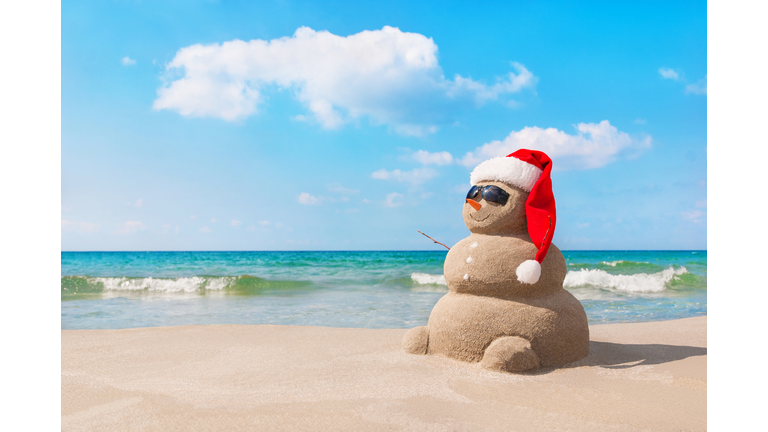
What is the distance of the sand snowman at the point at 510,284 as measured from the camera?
4.43 metres

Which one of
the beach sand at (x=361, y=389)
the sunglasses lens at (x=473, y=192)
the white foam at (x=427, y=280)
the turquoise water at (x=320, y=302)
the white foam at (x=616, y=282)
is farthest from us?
the white foam at (x=427, y=280)

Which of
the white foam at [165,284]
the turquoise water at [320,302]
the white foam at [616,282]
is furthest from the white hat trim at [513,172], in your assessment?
the white foam at [165,284]

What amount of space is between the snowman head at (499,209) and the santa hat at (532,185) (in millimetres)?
70

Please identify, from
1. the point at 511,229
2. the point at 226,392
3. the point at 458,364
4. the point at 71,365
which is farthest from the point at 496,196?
the point at 71,365

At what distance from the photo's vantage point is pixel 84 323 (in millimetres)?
8469

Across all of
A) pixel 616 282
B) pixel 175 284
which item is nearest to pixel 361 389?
pixel 616 282

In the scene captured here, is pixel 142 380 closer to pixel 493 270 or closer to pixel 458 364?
pixel 458 364

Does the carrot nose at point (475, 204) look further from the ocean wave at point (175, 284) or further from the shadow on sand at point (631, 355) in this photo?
the ocean wave at point (175, 284)

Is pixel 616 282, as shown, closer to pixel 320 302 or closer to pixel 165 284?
pixel 320 302

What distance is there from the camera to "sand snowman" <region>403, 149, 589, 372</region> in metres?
4.43

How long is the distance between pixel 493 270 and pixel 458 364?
1043 mm
